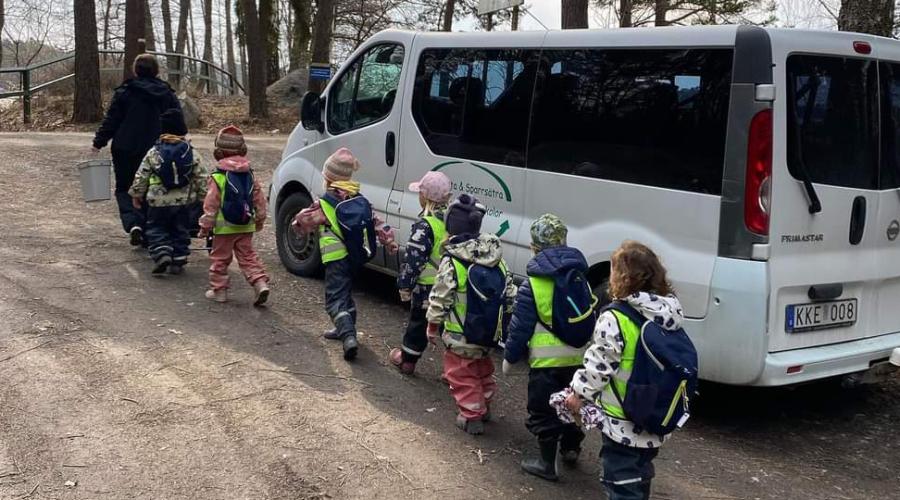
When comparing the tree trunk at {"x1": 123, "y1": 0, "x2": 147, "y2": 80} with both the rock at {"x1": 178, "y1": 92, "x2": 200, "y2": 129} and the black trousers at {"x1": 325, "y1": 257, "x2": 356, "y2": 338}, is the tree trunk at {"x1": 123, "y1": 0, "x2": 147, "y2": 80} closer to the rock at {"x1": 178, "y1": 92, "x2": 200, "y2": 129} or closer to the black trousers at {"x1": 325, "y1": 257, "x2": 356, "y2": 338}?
the rock at {"x1": 178, "y1": 92, "x2": 200, "y2": 129}

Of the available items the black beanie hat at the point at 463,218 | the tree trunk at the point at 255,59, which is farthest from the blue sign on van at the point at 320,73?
the black beanie hat at the point at 463,218

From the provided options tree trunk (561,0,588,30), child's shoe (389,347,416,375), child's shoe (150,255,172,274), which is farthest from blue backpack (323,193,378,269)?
tree trunk (561,0,588,30)

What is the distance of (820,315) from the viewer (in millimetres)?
4852

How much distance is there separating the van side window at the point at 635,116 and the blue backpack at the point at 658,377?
161 cm

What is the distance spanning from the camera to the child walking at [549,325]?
4.06 metres

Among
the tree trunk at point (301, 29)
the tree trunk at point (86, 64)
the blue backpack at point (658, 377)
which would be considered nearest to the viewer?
the blue backpack at point (658, 377)

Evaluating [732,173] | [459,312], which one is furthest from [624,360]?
[732,173]

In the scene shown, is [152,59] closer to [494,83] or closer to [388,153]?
[388,153]

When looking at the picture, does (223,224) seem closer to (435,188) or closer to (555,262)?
(435,188)

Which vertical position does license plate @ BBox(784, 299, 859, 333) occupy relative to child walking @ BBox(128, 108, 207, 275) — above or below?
below

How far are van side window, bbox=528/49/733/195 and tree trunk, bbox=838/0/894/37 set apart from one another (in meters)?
3.27

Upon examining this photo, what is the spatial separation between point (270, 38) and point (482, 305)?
2258 cm

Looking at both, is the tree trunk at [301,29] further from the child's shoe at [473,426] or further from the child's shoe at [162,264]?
the child's shoe at [473,426]

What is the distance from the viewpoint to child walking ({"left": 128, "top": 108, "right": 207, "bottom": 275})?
285 inches
